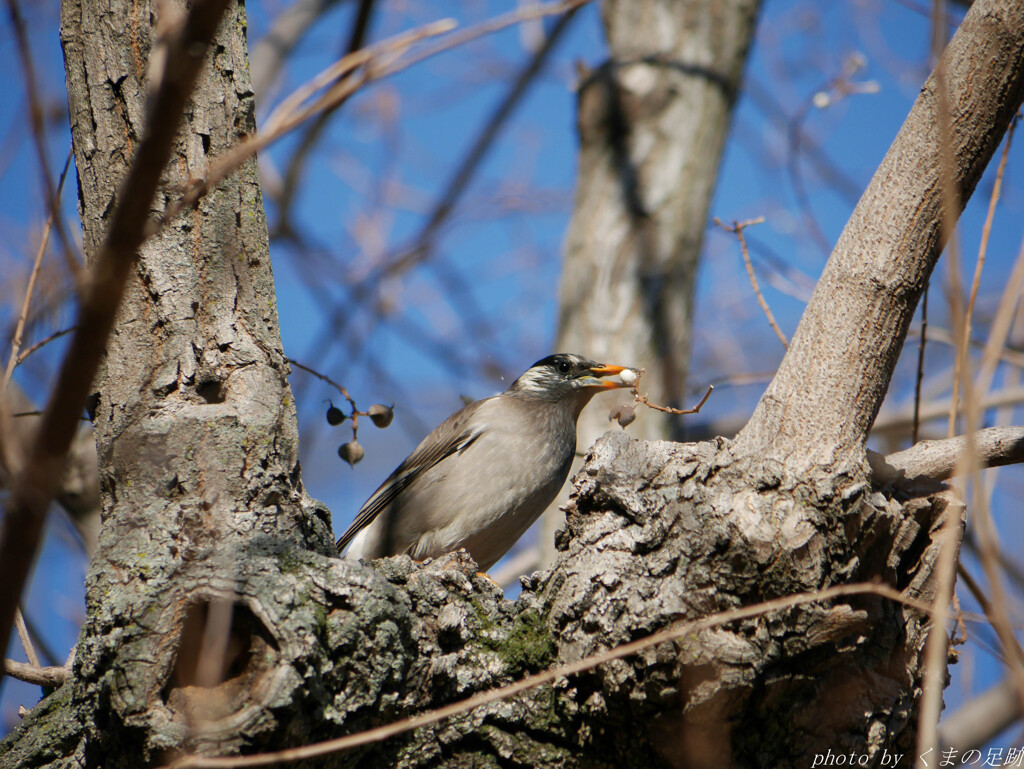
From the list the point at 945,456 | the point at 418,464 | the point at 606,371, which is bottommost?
the point at 945,456

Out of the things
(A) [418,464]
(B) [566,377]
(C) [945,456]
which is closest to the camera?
(C) [945,456]

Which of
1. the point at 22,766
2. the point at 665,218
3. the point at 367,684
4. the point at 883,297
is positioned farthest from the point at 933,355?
the point at 22,766

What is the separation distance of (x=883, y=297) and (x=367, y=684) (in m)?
1.87

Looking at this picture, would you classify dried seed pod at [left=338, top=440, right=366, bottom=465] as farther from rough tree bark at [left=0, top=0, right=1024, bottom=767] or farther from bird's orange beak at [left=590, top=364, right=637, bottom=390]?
bird's orange beak at [left=590, top=364, right=637, bottom=390]

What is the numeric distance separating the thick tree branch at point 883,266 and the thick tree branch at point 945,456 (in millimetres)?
286

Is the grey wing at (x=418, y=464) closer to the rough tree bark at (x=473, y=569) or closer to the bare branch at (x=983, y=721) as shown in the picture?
the rough tree bark at (x=473, y=569)

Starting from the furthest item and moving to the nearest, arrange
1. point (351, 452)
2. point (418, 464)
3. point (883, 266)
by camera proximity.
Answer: point (418, 464), point (351, 452), point (883, 266)

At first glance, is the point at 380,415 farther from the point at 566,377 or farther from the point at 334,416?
the point at 566,377

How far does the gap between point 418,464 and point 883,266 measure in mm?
3671

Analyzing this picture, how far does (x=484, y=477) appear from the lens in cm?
504

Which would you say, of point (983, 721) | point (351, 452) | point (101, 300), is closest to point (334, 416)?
point (351, 452)

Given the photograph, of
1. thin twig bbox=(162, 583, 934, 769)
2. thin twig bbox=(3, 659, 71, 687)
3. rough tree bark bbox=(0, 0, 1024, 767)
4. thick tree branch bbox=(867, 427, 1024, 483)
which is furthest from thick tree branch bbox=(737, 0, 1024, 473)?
thin twig bbox=(3, 659, 71, 687)

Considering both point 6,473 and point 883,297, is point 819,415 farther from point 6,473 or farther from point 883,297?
point 6,473

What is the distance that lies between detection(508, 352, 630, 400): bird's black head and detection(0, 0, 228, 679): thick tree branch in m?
4.49
